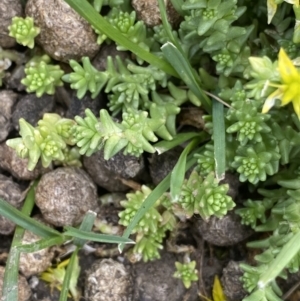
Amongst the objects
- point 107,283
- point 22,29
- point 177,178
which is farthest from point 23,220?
point 22,29

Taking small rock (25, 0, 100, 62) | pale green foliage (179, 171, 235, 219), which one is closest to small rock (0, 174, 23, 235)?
small rock (25, 0, 100, 62)

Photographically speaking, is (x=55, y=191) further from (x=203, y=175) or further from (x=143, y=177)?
(x=203, y=175)

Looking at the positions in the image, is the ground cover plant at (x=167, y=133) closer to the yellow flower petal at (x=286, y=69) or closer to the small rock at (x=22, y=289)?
the small rock at (x=22, y=289)

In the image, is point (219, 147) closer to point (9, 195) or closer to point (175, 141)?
point (175, 141)

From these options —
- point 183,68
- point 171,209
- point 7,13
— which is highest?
point 183,68

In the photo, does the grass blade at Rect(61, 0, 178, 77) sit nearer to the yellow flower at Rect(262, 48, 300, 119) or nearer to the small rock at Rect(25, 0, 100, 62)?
the small rock at Rect(25, 0, 100, 62)

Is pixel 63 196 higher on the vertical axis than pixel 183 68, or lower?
lower
